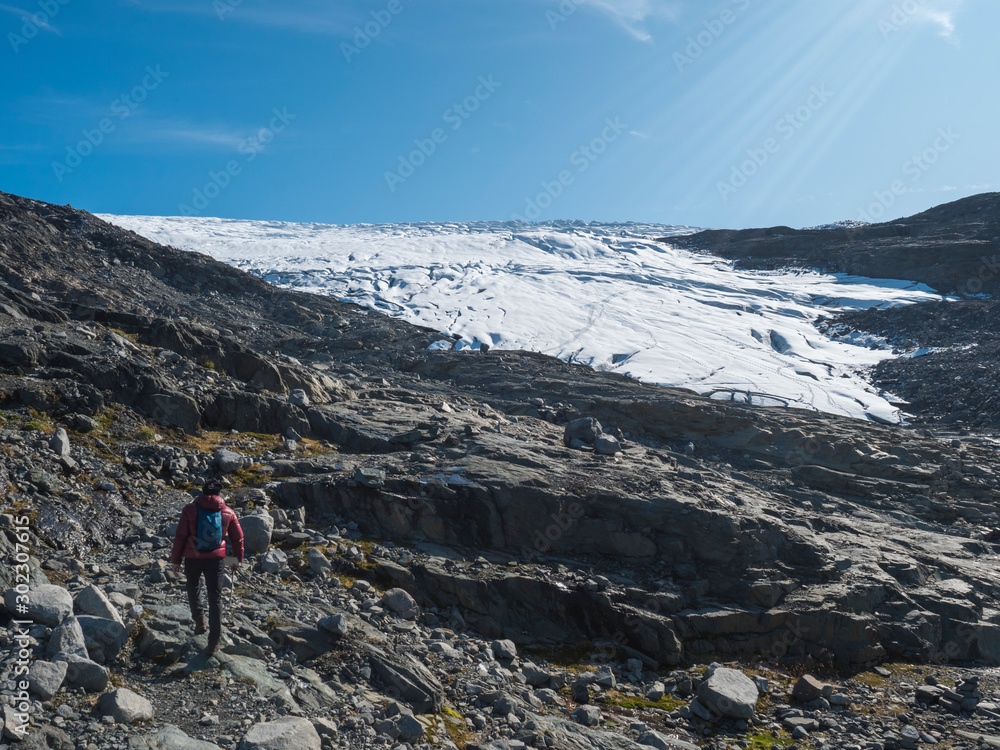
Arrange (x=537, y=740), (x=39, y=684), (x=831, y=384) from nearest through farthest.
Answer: (x=39, y=684)
(x=537, y=740)
(x=831, y=384)

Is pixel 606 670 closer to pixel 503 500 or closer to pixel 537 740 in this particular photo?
pixel 537 740

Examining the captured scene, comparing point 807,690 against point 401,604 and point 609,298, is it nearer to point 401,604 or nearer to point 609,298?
point 401,604

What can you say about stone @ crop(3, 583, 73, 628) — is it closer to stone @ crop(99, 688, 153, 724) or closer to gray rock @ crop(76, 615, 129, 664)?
gray rock @ crop(76, 615, 129, 664)

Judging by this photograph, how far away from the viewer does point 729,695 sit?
25.9 feet

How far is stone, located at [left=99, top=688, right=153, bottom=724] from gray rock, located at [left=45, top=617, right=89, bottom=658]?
48 cm

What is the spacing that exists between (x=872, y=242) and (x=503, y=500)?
197ft

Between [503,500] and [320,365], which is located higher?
[320,365]

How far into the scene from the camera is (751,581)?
35.3 feet

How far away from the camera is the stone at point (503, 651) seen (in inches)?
320

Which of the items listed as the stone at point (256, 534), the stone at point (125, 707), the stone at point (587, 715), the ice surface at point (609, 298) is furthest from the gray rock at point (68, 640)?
the ice surface at point (609, 298)

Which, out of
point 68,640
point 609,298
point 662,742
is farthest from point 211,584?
point 609,298

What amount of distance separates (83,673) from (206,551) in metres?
1.31

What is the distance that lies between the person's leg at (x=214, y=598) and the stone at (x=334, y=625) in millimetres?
1112

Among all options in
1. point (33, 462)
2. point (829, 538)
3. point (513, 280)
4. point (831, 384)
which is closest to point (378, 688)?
point (33, 462)
